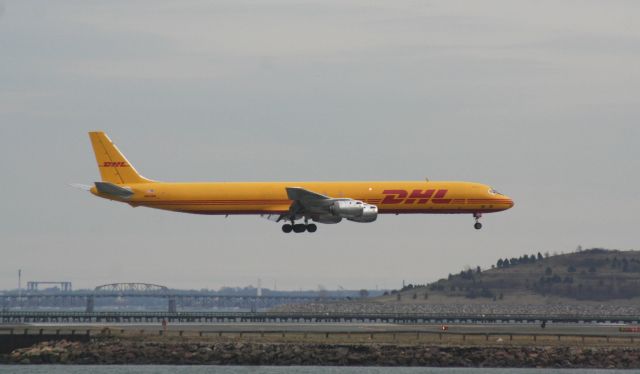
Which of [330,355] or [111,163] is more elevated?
[111,163]

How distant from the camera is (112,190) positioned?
423ft

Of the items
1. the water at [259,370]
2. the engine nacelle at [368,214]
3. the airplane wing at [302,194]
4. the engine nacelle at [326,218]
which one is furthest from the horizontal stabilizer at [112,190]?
the water at [259,370]

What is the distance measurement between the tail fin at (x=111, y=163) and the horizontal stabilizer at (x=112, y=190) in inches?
109

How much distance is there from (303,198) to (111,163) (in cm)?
2135

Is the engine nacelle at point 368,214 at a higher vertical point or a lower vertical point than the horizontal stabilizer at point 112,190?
lower

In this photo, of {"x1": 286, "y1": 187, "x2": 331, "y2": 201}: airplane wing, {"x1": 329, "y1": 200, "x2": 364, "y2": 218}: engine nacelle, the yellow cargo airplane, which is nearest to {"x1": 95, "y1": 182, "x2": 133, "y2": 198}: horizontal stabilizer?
the yellow cargo airplane

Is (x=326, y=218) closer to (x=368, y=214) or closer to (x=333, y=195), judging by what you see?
(x=333, y=195)

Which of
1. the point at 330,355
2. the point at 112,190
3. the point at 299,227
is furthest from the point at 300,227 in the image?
the point at 330,355

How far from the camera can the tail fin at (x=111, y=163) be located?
438ft

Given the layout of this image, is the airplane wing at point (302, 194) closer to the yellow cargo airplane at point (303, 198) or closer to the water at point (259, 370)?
the yellow cargo airplane at point (303, 198)

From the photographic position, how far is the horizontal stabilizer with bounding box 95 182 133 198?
128 meters

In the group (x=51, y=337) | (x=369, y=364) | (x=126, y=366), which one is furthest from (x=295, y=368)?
(x=51, y=337)

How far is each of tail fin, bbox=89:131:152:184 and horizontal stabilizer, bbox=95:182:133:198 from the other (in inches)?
109

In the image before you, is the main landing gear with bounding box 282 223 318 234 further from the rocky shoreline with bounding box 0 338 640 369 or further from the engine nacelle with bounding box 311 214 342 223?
the rocky shoreline with bounding box 0 338 640 369
